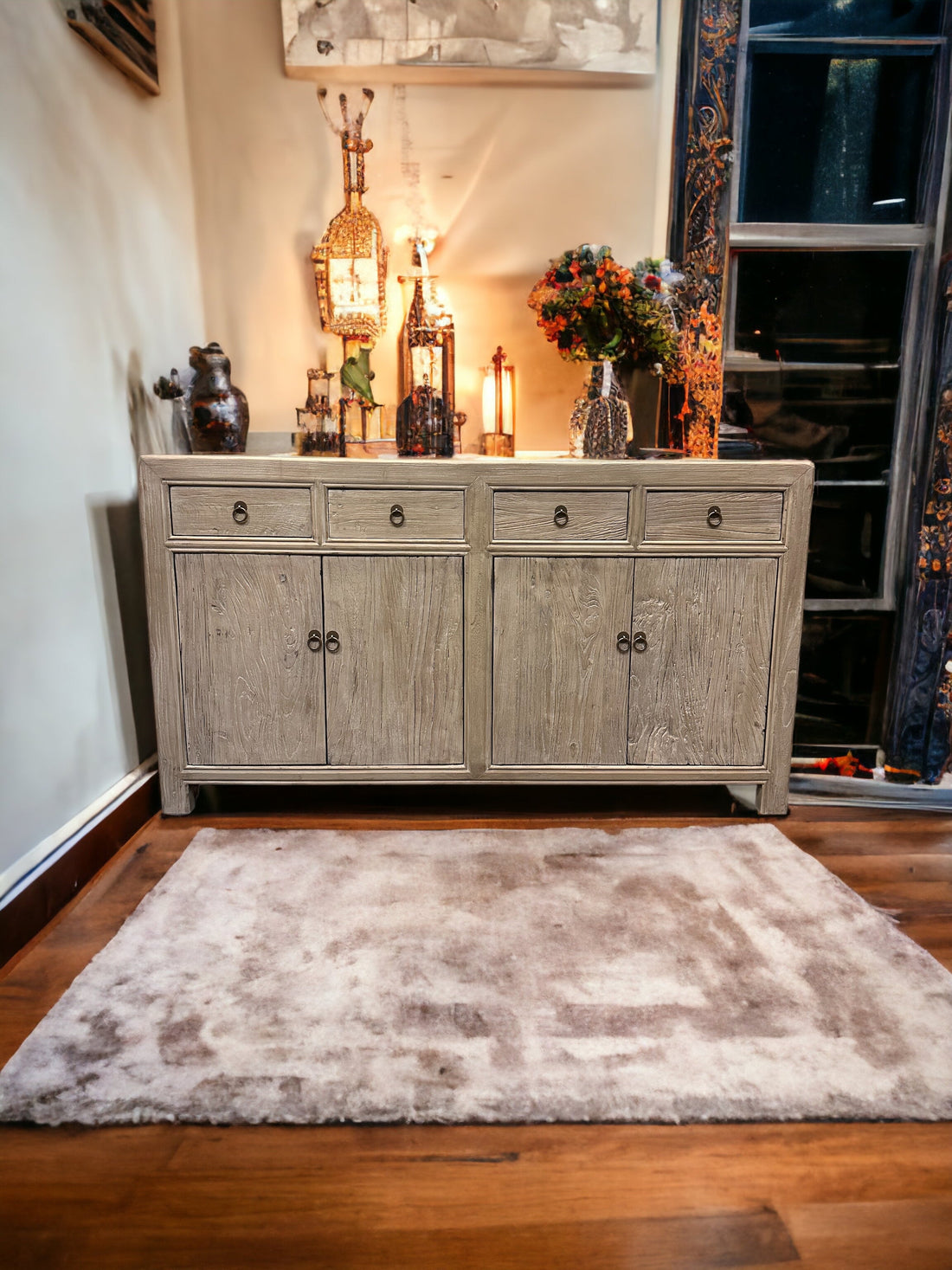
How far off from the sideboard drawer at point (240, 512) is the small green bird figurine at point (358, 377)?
1.74 ft

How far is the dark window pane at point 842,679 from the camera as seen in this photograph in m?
2.63

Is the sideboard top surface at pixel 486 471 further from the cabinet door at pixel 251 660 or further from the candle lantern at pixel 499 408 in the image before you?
the candle lantern at pixel 499 408

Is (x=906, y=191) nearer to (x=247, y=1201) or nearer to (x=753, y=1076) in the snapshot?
(x=753, y=1076)

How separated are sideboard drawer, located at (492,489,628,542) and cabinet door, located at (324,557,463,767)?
0.16 metres

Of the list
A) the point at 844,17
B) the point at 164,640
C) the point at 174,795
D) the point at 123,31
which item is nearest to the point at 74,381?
the point at 164,640

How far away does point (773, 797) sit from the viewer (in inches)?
88.8

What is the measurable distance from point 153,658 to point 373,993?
1059mm

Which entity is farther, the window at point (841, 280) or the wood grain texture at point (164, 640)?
the window at point (841, 280)

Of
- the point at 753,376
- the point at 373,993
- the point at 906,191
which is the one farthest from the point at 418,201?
the point at 373,993

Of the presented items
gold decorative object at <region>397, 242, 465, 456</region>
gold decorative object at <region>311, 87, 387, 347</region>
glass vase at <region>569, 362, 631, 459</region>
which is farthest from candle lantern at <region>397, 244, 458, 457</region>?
glass vase at <region>569, 362, 631, 459</region>

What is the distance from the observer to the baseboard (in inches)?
63.7

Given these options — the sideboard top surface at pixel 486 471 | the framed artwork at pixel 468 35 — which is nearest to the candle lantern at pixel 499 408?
the sideboard top surface at pixel 486 471

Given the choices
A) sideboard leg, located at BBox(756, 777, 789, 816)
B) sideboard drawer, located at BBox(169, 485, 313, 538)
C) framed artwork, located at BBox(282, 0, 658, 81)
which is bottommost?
sideboard leg, located at BBox(756, 777, 789, 816)

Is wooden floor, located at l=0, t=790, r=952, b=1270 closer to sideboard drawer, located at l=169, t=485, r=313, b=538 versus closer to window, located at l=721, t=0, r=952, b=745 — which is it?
sideboard drawer, located at l=169, t=485, r=313, b=538
